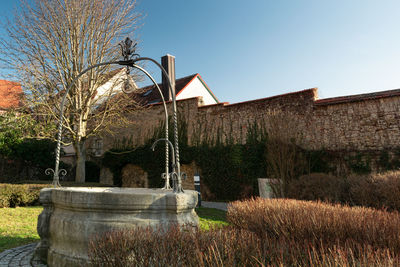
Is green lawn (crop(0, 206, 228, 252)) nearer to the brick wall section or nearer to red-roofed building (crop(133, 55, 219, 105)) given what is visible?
the brick wall section

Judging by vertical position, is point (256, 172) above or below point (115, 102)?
below

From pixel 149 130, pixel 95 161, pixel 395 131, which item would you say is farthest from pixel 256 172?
pixel 95 161

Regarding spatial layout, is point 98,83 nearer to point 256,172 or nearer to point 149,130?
point 149,130

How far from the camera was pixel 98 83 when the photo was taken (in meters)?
13.5

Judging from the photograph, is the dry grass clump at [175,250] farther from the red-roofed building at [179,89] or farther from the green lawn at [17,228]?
the red-roofed building at [179,89]

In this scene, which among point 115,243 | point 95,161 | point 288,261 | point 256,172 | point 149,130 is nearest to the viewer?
point 288,261

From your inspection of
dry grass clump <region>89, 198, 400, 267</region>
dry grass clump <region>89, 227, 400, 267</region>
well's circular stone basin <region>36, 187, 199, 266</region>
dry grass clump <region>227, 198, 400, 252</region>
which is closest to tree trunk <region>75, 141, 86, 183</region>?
well's circular stone basin <region>36, 187, 199, 266</region>

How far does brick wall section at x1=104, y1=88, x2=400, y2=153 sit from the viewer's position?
988 cm

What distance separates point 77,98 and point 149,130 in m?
4.78

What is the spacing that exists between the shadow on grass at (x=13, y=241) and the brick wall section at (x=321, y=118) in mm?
9901

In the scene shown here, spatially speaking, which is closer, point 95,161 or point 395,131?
point 395,131

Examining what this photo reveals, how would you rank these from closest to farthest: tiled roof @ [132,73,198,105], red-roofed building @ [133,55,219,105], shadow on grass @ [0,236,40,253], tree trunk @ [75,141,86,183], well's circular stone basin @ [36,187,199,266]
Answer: well's circular stone basin @ [36,187,199,266], shadow on grass @ [0,236,40,253], tree trunk @ [75,141,86,183], red-roofed building @ [133,55,219,105], tiled roof @ [132,73,198,105]

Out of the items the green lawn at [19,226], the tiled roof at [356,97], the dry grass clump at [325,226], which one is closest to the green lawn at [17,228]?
the green lawn at [19,226]

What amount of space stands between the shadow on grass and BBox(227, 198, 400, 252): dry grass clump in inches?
166
